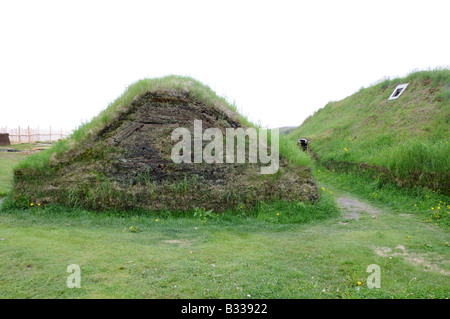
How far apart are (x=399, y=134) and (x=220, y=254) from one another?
11.4 m

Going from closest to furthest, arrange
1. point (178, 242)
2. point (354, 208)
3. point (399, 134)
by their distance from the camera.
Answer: point (178, 242), point (354, 208), point (399, 134)

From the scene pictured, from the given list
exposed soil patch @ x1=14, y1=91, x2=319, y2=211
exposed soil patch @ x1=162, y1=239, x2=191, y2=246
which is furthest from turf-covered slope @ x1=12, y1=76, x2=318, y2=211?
exposed soil patch @ x1=162, y1=239, x2=191, y2=246

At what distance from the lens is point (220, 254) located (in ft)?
15.5

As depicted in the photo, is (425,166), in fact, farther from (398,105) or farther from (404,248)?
(398,105)

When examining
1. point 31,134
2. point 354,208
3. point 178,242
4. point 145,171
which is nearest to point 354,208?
point 354,208

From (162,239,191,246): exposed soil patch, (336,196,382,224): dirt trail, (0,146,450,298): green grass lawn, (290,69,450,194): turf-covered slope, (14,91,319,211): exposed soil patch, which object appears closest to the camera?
(0,146,450,298): green grass lawn

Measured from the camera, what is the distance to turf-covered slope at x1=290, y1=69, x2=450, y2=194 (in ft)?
28.8

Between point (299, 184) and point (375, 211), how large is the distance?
240 centimetres

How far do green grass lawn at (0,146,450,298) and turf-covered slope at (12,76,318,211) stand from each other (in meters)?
0.41

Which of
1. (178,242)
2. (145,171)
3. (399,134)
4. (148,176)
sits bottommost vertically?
(178,242)

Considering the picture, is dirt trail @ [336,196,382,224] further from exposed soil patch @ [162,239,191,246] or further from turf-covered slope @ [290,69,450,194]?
exposed soil patch @ [162,239,191,246]

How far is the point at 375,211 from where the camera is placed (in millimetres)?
7945

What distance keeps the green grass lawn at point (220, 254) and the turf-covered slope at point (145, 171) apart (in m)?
0.41

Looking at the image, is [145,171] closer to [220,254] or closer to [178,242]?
[178,242]
